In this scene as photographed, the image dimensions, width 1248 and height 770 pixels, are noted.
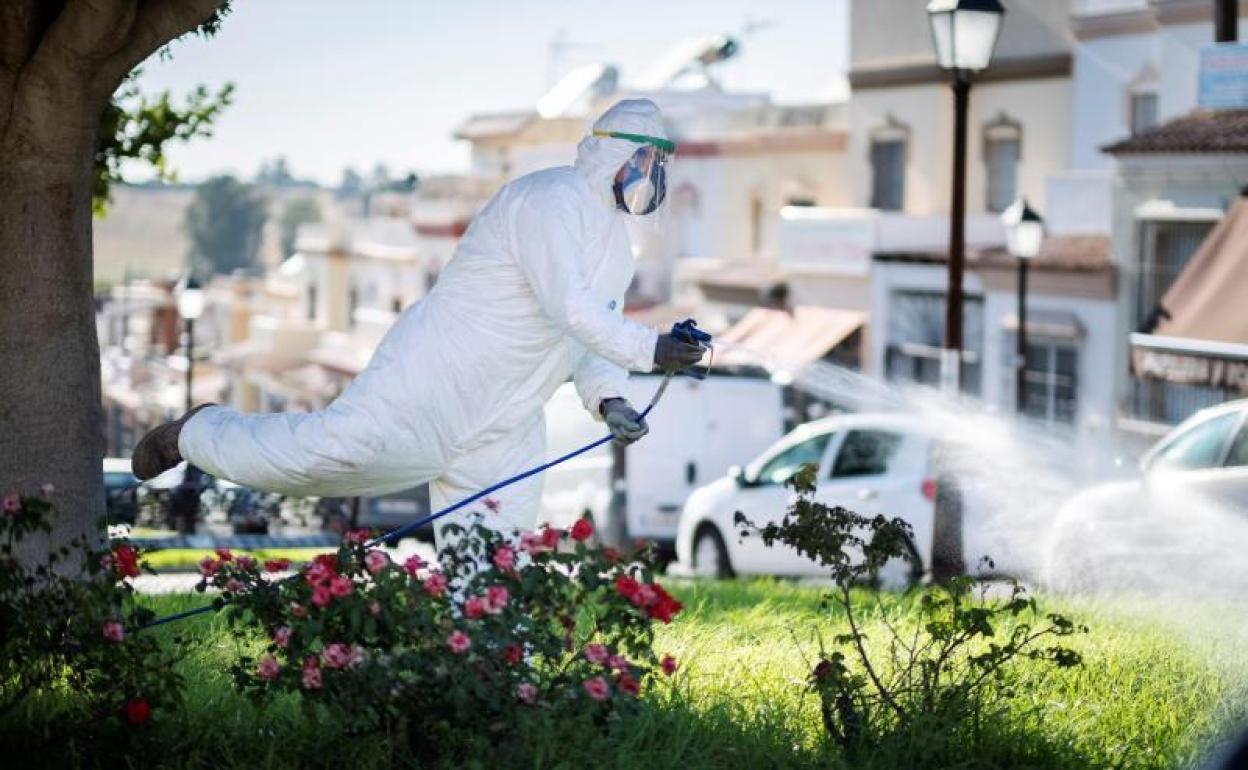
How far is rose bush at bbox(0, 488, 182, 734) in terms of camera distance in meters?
6.71

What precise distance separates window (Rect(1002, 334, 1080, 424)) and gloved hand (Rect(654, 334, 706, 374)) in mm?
28519

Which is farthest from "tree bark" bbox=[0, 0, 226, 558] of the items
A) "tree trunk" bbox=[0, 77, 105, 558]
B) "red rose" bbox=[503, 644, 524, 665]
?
"red rose" bbox=[503, 644, 524, 665]

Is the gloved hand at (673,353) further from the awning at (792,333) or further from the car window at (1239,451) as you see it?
the awning at (792,333)

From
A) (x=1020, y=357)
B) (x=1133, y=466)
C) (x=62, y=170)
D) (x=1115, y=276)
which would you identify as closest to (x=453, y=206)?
(x=1115, y=276)

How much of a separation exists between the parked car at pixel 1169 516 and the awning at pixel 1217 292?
8581mm

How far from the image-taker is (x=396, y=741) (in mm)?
6617

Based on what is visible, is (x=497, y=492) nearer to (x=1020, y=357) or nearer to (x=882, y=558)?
(x=882, y=558)

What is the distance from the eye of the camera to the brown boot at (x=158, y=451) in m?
7.89

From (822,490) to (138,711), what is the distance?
13.7 m

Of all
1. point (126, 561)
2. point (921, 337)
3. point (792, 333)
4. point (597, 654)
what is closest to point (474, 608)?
point (597, 654)

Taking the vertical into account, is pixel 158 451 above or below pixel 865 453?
above

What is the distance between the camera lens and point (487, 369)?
25.4 feet

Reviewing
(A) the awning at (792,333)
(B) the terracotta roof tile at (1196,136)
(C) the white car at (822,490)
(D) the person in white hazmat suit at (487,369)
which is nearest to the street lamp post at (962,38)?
(C) the white car at (822,490)

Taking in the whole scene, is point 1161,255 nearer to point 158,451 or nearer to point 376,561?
point 158,451
